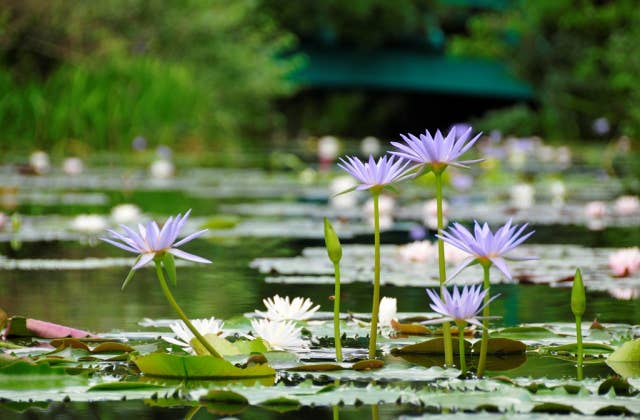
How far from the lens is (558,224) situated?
5.90m

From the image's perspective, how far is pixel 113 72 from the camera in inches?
602

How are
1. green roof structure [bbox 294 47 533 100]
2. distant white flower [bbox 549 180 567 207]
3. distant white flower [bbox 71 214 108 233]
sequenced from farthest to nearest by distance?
green roof structure [bbox 294 47 533 100] → distant white flower [bbox 549 180 567 207] → distant white flower [bbox 71 214 108 233]

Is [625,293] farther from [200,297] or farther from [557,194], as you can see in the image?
[557,194]

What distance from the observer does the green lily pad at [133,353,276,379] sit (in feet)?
6.22

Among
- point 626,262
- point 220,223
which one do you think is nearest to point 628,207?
point 220,223

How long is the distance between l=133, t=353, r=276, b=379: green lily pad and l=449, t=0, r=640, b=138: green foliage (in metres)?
21.9

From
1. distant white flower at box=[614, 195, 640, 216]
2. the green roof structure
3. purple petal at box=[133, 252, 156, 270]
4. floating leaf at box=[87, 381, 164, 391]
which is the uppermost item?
the green roof structure

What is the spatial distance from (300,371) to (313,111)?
122ft

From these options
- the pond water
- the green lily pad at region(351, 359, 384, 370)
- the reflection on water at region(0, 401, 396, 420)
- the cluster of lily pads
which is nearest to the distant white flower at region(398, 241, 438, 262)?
the pond water

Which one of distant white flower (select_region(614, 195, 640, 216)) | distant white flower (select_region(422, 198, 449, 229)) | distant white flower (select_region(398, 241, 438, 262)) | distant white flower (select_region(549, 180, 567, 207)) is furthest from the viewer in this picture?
distant white flower (select_region(549, 180, 567, 207))

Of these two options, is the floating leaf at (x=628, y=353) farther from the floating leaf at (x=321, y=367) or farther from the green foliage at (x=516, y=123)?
the green foliage at (x=516, y=123)

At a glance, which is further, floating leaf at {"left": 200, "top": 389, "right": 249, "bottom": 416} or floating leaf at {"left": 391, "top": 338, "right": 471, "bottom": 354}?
floating leaf at {"left": 391, "top": 338, "right": 471, "bottom": 354}

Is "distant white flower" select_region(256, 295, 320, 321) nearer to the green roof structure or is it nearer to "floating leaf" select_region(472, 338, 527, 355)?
"floating leaf" select_region(472, 338, 527, 355)

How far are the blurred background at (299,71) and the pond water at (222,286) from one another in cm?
739
